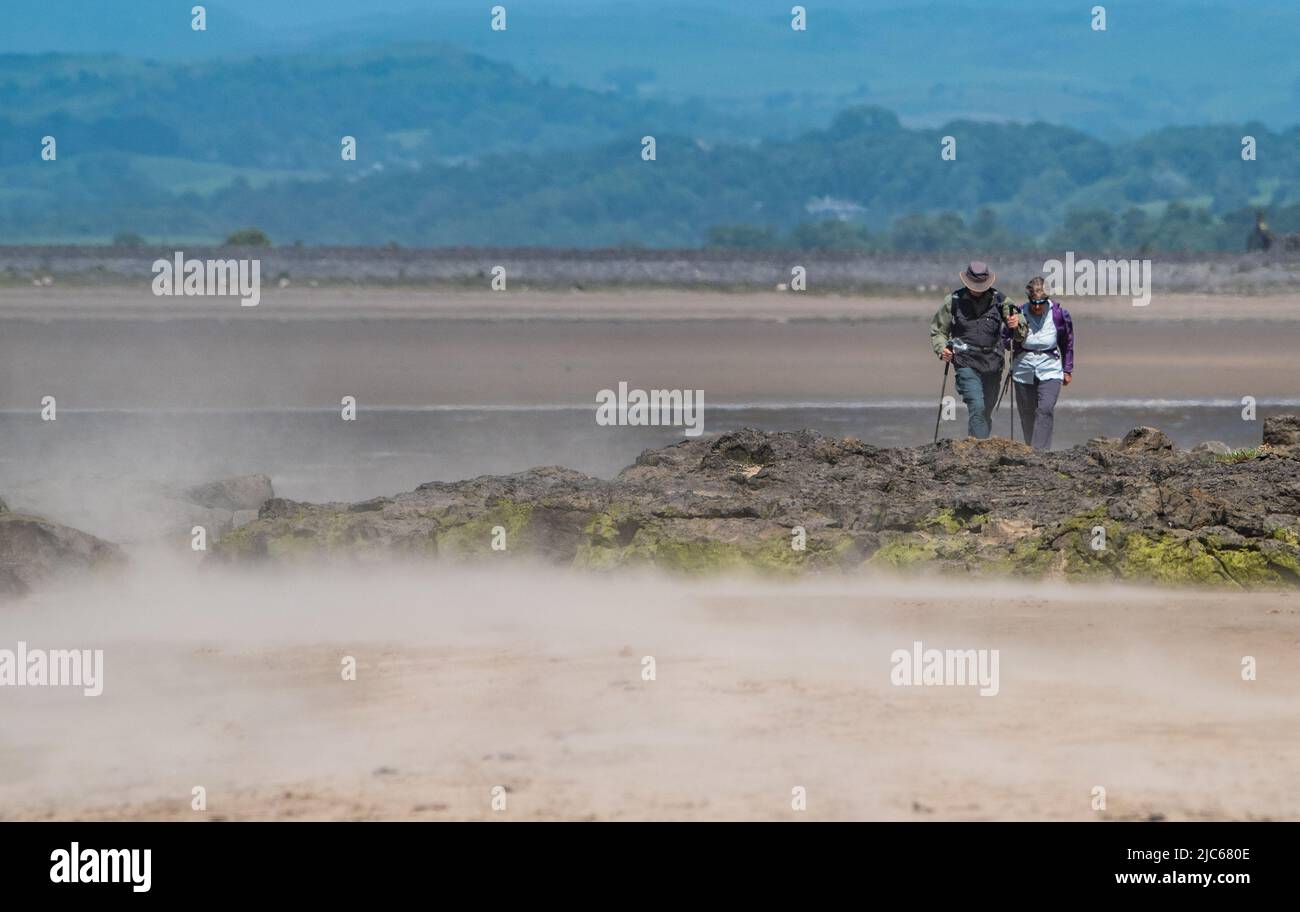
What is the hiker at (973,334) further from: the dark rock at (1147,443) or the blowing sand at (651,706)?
the blowing sand at (651,706)

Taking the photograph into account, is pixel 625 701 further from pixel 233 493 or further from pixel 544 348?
pixel 544 348

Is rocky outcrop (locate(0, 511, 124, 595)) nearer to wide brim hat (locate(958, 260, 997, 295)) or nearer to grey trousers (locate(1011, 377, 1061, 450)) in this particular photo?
wide brim hat (locate(958, 260, 997, 295))

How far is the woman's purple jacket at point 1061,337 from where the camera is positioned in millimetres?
15250

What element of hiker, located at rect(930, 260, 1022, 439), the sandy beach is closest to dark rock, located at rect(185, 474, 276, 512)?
the sandy beach

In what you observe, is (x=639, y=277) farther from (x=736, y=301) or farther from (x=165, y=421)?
(x=165, y=421)

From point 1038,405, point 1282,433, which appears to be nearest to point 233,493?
point 1038,405

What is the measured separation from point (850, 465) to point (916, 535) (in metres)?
2.21

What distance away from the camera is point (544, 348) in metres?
29.9

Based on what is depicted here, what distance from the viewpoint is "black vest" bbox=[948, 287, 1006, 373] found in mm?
15398

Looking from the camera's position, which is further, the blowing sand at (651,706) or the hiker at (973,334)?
the hiker at (973,334)

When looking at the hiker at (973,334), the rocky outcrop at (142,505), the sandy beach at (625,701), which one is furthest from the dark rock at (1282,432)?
the rocky outcrop at (142,505)

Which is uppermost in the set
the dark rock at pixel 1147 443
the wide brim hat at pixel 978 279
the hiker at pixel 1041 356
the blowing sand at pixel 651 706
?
the wide brim hat at pixel 978 279

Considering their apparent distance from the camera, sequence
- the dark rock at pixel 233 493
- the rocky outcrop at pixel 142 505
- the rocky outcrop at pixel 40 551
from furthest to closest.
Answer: the dark rock at pixel 233 493 < the rocky outcrop at pixel 142 505 < the rocky outcrop at pixel 40 551

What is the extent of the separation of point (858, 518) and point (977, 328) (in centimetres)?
364
